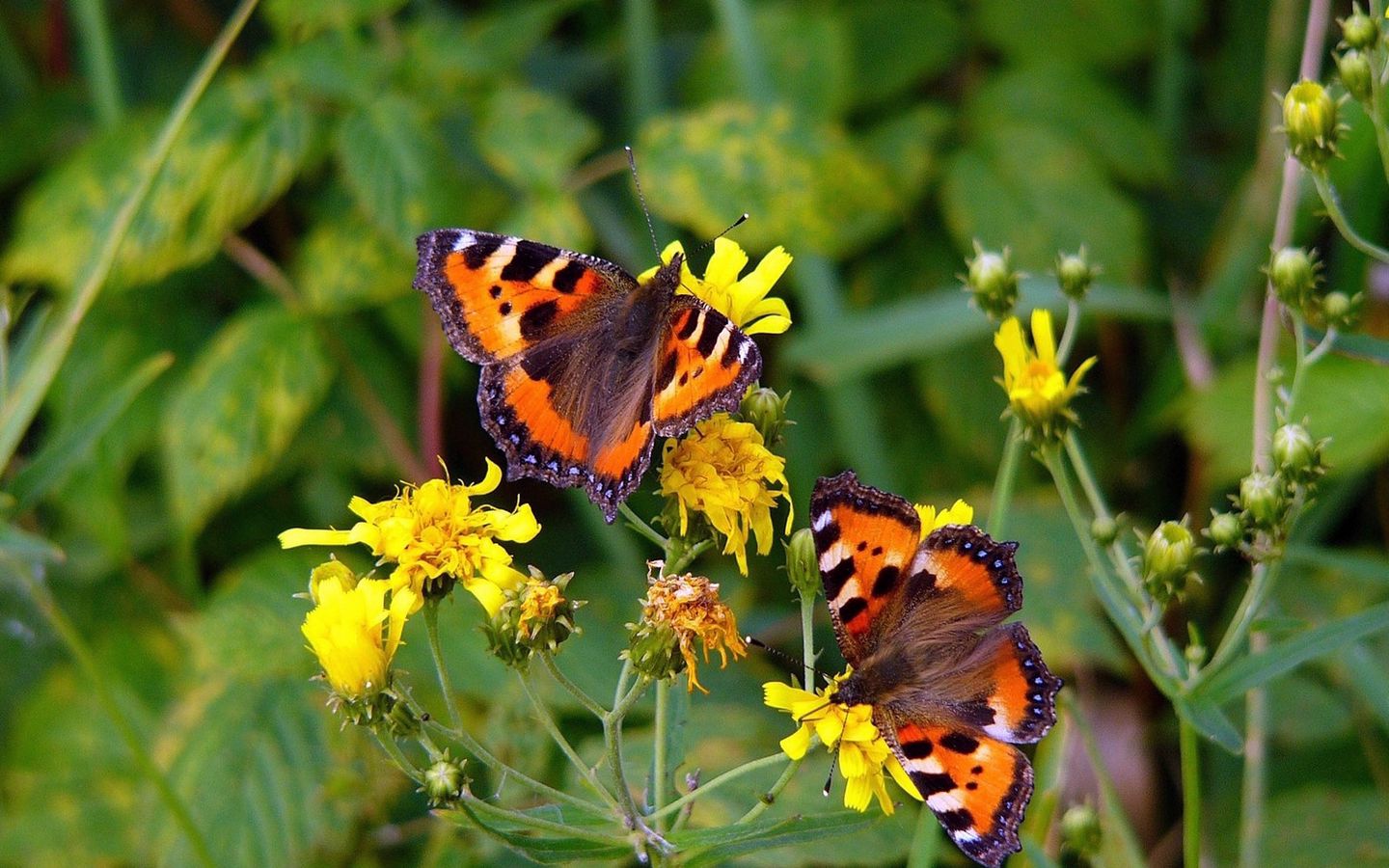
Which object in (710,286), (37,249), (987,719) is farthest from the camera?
(37,249)

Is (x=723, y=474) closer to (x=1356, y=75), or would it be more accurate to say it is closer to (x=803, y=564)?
(x=803, y=564)

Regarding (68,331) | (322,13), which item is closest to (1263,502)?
(68,331)

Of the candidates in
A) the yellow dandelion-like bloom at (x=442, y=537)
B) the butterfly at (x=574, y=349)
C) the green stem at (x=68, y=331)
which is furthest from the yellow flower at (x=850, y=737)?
the green stem at (x=68, y=331)

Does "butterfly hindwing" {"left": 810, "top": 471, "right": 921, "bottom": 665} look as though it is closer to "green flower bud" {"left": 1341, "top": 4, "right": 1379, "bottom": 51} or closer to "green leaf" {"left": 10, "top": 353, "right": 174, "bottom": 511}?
"green flower bud" {"left": 1341, "top": 4, "right": 1379, "bottom": 51}

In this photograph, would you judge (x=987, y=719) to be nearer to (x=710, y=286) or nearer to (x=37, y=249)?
(x=710, y=286)

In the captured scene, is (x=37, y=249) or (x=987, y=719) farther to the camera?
(x=37, y=249)

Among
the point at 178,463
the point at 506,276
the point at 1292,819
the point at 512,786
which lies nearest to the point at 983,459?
the point at 1292,819

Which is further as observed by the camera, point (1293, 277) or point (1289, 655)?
point (1293, 277)
